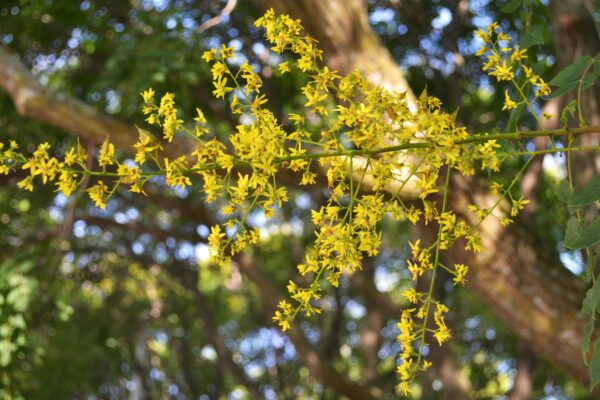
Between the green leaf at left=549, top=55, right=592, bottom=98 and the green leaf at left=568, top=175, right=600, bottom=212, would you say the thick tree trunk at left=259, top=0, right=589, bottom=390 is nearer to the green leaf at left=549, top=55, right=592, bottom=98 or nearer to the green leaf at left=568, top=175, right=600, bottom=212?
the green leaf at left=549, top=55, right=592, bottom=98

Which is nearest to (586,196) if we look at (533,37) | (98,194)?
(98,194)

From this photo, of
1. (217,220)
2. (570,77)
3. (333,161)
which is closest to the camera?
(333,161)

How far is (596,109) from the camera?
2727mm

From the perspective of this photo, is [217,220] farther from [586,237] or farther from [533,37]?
[586,237]

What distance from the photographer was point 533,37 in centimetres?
191

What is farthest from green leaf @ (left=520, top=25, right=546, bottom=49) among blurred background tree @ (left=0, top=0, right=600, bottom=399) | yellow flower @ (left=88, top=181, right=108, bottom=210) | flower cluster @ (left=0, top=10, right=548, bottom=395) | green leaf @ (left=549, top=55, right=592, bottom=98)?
yellow flower @ (left=88, top=181, right=108, bottom=210)

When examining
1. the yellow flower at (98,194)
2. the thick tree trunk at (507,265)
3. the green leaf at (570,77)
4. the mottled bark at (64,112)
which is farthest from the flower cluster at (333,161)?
the mottled bark at (64,112)

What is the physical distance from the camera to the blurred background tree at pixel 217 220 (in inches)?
107

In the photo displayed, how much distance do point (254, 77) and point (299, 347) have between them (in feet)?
12.4

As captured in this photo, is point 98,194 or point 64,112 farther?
point 64,112

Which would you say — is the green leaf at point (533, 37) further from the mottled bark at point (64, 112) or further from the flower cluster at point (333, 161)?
the mottled bark at point (64, 112)

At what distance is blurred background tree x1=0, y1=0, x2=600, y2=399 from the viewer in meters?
2.72

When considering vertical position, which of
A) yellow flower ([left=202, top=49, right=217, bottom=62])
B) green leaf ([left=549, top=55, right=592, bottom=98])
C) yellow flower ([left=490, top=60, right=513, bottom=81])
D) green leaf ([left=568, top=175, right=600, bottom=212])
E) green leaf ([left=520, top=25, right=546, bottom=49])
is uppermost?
yellow flower ([left=202, top=49, right=217, bottom=62])

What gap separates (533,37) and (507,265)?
0.96 meters
